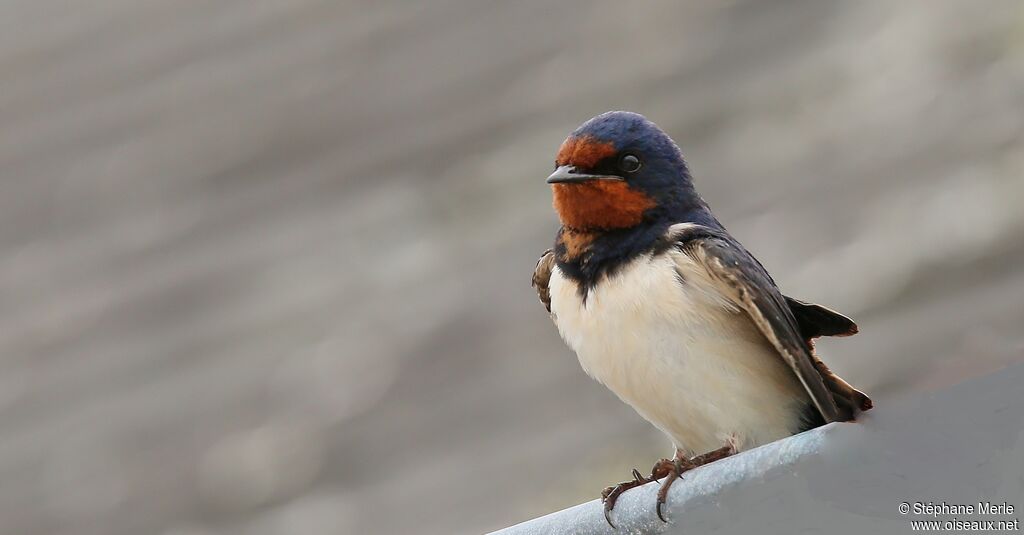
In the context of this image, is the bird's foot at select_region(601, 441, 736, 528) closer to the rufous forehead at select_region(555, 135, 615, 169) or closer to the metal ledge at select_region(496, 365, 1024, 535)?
the metal ledge at select_region(496, 365, 1024, 535)

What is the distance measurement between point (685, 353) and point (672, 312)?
6 cm

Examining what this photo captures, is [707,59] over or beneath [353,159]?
beneath

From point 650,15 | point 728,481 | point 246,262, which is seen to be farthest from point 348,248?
point 728,481

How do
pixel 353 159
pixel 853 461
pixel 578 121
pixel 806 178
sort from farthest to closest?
pixel 353 159 → pixel 578 121 → pixel 806 178 → pixel 853 461

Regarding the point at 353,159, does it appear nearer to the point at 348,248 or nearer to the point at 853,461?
the point at 348,248

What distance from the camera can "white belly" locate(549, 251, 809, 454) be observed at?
1.76m

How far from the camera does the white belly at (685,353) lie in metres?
1.76

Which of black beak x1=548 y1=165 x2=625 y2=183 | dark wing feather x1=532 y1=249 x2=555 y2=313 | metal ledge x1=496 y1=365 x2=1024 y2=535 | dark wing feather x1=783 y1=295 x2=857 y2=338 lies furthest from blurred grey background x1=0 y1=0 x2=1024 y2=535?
metal ledge x1=496 y1=365 x2=1024 y2=535

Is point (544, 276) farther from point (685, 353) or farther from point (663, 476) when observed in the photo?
point (663, 476)

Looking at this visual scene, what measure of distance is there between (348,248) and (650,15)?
89 cm

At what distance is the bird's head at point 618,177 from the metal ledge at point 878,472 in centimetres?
91

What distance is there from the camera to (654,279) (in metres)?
1.77

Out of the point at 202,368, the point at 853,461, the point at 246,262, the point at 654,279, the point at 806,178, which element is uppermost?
the point at 246,262

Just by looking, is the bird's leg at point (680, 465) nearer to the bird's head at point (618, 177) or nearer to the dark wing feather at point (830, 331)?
the dark wing feather at point (830, 331)
